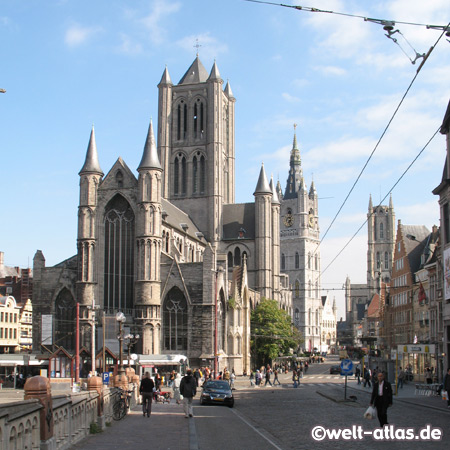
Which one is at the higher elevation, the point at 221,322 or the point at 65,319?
the point at 65,319

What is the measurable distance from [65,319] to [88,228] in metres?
8.06

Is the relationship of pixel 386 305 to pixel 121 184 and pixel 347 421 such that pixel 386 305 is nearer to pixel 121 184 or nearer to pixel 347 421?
pixel 121 184

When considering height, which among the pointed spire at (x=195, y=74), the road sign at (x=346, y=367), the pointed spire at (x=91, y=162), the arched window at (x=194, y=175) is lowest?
the road sign at (x=346, y=367)

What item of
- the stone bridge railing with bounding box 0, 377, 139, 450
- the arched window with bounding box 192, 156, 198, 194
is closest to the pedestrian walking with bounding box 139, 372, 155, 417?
the stone bridge railing with bounding box 0, 377, 139, 450

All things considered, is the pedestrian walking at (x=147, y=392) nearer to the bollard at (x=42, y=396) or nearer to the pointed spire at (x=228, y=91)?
the bollard at (x=42, y=396)

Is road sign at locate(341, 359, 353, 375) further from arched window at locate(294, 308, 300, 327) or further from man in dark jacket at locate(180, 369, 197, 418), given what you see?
arched window at locate(294, 308, 300, 327)

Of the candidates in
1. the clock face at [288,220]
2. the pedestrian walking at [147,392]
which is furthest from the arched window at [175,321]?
the clock face at [288,220]

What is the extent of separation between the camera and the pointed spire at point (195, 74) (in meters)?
85.3

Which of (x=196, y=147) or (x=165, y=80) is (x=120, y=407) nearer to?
(x=196, y=147)

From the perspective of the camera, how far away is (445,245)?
32.9 metres

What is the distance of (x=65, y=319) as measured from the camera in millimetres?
59500

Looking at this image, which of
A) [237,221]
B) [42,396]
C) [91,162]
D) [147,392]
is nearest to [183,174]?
[237,221]

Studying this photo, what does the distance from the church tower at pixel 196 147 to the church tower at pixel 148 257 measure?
2171cm

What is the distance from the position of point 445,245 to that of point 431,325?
19.6m
